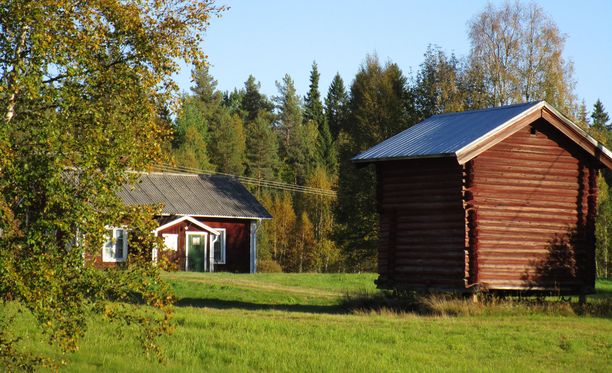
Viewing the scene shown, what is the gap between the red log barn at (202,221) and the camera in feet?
166

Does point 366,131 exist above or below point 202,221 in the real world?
above

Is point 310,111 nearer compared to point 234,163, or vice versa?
point 234,163

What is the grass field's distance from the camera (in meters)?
17.9

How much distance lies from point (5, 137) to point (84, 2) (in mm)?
2960

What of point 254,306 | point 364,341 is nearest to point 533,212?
point 254,306

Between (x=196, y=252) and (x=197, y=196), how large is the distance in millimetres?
Result: 3774

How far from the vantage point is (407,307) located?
2947 centimetres

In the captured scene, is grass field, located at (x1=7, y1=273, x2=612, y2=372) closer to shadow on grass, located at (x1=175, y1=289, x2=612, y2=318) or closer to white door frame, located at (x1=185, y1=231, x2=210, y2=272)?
shadow on grass, located at (x1=175, y1=289, x2=612, y2=318)

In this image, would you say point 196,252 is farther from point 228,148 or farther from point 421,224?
point 228,148

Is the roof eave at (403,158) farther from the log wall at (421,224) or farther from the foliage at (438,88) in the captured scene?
the foliage at (438,88)

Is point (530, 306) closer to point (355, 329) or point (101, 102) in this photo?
point (355, 329)

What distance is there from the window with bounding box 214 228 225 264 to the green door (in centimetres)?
116

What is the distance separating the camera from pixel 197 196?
176 ft

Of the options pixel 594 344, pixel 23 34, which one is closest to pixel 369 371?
pixel 594 344
